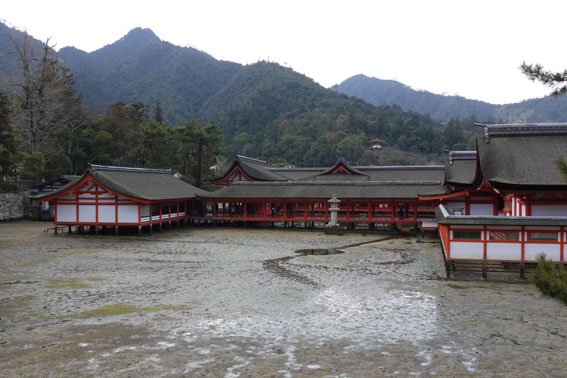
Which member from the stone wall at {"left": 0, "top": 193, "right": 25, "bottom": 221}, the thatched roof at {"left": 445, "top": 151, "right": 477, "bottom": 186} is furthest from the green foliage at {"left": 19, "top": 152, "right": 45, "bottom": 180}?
the thatched roof at {"left": 445, "top": 151, "right": 477, "bottom": 186}

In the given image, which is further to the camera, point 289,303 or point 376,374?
point 289,303

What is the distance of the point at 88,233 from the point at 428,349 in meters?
28.2

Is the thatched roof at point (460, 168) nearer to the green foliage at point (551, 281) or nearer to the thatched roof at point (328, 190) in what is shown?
the thatched roof at point (328, 190)

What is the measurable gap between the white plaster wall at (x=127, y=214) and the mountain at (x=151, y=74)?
87.2 m

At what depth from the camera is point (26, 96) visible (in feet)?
151

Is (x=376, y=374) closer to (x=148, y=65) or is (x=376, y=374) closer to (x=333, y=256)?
(x=333, y=256)

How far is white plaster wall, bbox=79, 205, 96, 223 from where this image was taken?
1226 inches

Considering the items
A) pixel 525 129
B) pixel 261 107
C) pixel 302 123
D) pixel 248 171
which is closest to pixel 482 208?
pixel 525 129

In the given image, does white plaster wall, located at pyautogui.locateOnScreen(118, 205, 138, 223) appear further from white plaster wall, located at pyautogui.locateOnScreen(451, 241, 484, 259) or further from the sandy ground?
white plaster wall, located at pyautogui.locateOnScreen(451, 241, 484, 259)

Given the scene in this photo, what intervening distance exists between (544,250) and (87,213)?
2737 cm

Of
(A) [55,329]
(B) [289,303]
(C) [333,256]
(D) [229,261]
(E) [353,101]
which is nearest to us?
(A) [55,329]

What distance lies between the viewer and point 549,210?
18578mm

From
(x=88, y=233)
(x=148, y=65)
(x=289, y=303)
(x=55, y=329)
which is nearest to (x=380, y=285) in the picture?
(x=289, y=303)

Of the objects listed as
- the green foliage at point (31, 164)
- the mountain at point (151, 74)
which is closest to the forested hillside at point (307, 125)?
the mountain at point (151, 74)
